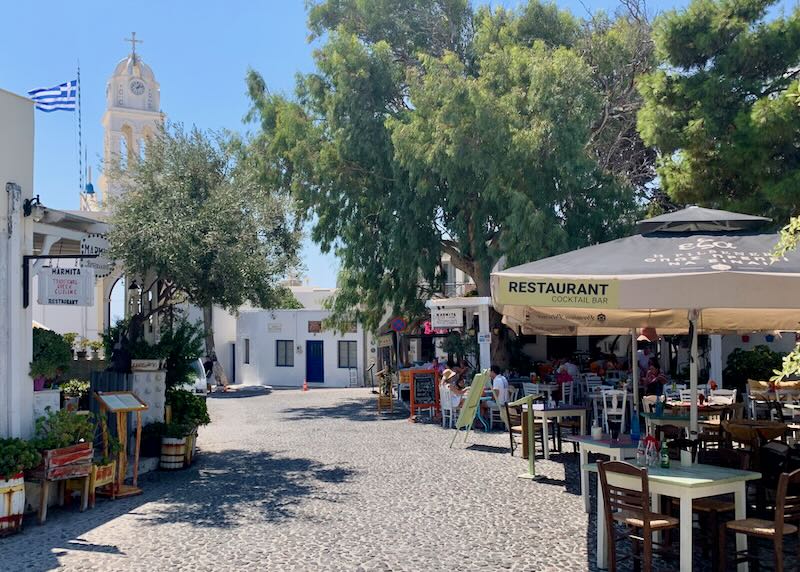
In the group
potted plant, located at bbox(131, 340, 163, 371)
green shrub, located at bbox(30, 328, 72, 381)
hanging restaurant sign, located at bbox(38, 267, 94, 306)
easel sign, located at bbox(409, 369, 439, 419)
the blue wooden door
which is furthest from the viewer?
the blue wooden door

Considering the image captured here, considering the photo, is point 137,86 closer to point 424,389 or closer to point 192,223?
point 424,389

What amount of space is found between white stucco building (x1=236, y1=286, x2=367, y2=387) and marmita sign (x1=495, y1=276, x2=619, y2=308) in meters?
30.6

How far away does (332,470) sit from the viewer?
38.2 ft

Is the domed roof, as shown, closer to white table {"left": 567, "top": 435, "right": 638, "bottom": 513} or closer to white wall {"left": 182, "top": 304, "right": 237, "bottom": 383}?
white wall {"left": 182, "top": 304, "right": 237, "bottom": 383}

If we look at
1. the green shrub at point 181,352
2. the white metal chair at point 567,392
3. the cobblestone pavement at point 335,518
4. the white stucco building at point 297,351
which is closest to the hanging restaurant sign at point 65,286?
the cobblestone pavement at point 335,518

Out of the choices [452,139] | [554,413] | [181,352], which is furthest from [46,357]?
[452,139]

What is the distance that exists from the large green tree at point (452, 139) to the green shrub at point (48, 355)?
37.1ft

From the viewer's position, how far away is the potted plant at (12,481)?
7.86 meters

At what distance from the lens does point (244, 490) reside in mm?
10164

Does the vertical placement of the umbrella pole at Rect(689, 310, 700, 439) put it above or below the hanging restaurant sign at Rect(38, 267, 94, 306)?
below

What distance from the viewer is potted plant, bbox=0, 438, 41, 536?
7859 mm

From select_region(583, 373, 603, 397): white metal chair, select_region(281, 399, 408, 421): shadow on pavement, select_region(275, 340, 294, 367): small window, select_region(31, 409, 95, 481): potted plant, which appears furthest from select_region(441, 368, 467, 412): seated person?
select_region(275, 340, 294, 367): small window

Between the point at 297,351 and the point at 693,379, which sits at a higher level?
the point at 693,379

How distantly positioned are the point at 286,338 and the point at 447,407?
22.6m
